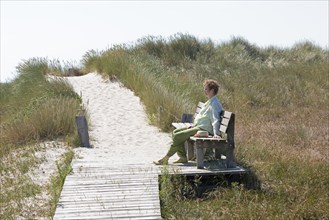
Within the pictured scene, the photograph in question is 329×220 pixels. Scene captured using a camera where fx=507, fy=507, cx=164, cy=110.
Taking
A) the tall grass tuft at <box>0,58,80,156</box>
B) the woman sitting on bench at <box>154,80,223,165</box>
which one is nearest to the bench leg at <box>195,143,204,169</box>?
the woman sitting on bench at <box>154,80,223,165</box>

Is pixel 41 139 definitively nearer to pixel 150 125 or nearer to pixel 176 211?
pixel 150 125

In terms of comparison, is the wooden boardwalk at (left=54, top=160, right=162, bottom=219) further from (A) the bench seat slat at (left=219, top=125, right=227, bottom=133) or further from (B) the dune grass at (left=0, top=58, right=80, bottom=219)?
(A) the bench seat slat at (left=219, top=125, right=227, bottom=133)

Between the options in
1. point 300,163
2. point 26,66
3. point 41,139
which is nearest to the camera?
point 300,163

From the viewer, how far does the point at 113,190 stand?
6.69 m

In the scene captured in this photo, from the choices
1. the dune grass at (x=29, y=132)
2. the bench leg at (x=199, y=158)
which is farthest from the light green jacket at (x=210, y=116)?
the dune grass at (x=29, y=132)

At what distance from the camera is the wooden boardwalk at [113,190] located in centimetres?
599

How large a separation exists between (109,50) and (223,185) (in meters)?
14.4

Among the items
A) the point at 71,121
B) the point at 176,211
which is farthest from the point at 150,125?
the point at 176,211

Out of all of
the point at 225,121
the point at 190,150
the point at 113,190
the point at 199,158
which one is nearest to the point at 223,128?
the point at 225,121

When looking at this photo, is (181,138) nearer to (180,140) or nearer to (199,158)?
(180,140)

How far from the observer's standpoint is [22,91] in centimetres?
1666

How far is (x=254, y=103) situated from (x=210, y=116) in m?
8.97

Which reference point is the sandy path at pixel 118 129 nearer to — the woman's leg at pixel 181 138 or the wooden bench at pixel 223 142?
the woman's leg at pixel 181 138

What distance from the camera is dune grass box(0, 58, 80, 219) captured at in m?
6.94
